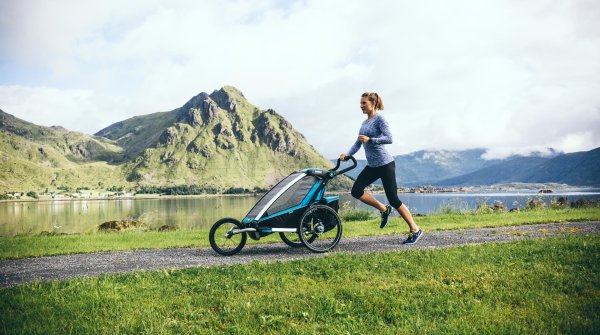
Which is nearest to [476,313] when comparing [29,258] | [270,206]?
[270,206]

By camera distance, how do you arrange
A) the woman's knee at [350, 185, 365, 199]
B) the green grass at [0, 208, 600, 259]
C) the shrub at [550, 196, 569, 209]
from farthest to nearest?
the shrub at [550, 196, 569, 209], the green grass at [0, 208, 600, 259], the woman's knee at [350, 185, 365, 199]

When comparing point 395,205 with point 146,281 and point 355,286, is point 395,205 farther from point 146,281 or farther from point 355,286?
point 146,281

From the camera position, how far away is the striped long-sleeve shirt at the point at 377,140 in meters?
9.72

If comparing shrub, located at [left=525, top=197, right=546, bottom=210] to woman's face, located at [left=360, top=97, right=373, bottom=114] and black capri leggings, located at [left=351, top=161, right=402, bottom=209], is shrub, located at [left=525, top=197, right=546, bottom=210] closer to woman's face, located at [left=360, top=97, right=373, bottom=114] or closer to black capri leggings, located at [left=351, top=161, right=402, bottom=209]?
black capri leggings, located at [left=351, top=161, right=402, bottom=209]

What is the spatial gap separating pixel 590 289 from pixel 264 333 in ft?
13.8

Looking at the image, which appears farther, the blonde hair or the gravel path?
the blonde hair

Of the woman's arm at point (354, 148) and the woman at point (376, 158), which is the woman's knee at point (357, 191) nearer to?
the woman at point (376, 158)

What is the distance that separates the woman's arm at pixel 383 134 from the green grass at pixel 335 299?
10.7 feet

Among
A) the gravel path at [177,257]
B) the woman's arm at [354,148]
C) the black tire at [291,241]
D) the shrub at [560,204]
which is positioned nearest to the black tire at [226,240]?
the gravel path at [177,257]

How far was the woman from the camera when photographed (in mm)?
9750

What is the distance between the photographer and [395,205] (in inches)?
390

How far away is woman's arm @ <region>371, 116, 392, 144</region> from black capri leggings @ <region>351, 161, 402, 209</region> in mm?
567

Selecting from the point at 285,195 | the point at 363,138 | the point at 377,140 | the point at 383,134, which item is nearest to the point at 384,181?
the point at 377,140

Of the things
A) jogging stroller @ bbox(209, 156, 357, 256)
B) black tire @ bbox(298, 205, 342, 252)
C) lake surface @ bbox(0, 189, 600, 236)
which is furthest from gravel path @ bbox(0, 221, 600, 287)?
lake surface @ bbox(0, 189, 600, 236)
